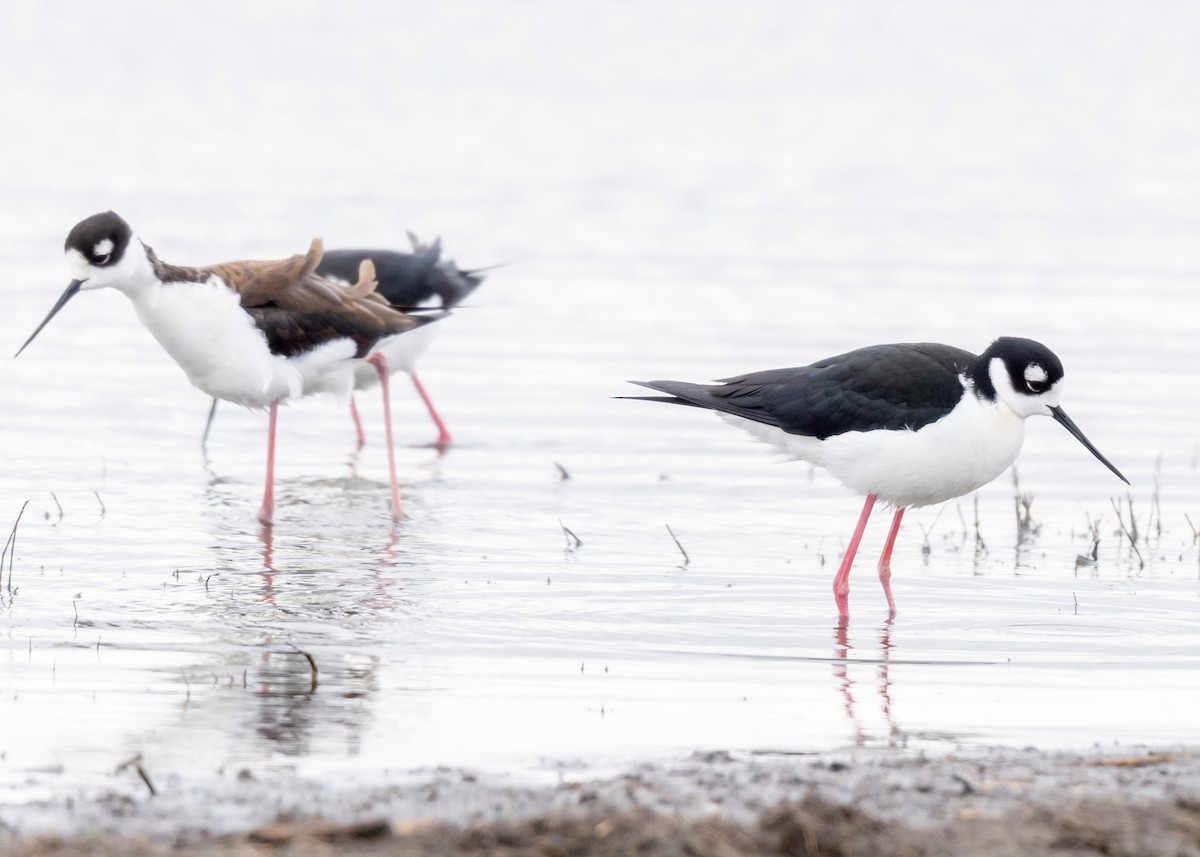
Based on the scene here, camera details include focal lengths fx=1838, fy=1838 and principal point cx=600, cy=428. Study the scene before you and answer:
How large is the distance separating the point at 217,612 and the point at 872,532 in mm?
4017

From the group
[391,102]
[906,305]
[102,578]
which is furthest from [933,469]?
[391,102]

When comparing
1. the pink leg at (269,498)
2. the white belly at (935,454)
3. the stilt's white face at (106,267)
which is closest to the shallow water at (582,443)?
the pink leg at (269,498)

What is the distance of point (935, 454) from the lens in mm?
8430

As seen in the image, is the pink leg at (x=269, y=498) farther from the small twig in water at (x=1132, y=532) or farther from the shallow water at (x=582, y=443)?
the small twig in water at (x=1132, y=532)

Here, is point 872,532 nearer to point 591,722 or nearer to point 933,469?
point 933,469

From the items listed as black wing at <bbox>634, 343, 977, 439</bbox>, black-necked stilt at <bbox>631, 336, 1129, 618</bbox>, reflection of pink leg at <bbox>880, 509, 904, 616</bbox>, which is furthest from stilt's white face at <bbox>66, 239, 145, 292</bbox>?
reflection of pink leg at <bbox>880, 509, 904, 616</bbox>

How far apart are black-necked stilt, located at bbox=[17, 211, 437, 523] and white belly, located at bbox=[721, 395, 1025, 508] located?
2988mm

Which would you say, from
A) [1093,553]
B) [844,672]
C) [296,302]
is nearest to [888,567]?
[1093,553]

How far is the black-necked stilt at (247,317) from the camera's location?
31.9ft

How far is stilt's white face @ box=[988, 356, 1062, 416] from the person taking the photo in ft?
28.0

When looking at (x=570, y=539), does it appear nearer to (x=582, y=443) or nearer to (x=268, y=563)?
(x=268, y=563)

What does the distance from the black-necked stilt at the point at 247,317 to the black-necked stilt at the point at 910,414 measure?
2618 millimetres

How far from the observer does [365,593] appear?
8.45m

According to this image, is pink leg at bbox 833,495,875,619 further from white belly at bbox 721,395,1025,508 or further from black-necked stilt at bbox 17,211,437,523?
black-necked stilt at bbox 17,211,437,523
